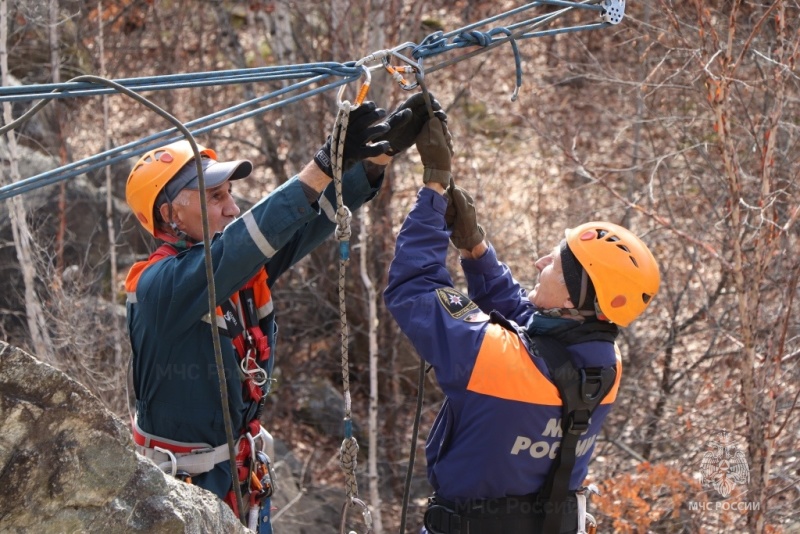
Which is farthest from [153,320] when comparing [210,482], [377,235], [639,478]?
[377,235]

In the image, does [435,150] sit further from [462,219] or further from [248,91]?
[248,91]

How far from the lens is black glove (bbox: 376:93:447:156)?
2.91 meters

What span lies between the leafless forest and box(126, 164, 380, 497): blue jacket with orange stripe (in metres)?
2.50

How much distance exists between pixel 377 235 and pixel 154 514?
4.86m

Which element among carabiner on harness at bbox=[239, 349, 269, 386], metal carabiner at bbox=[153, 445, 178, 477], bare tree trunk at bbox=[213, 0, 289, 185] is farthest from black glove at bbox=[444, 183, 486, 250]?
bare tree trunk at bbox=[213, 0, 289, 185]

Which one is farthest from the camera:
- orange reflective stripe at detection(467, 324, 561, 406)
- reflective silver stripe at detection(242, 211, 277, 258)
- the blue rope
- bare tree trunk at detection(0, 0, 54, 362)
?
bare tree trunk at detection(0, 0, 54, 362)

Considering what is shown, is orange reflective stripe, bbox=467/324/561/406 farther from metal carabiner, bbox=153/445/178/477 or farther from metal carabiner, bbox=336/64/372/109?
metal carabiner, bbox=153/445/178/477

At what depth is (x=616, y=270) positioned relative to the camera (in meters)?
2.85

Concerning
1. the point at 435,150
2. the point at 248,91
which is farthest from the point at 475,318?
the point at 248,91

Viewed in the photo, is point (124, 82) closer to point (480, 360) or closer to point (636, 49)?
point (480, 360)

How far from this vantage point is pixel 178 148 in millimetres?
3301

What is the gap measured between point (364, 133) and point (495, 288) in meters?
0.87

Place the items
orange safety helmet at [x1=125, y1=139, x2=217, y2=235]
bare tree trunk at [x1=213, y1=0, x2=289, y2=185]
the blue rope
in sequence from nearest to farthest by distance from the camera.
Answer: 1. the blue rope
2. orange safety helmet at [x1=125, y1=139, x2=217, y2=235]
3. bare tree trunk at [x1=213, y1=0, x2=289, y2=185]

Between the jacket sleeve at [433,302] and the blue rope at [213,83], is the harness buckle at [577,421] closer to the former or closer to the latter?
the jacket sleeve at [433,302]
